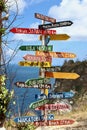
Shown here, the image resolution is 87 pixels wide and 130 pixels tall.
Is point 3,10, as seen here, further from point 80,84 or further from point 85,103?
point 80,84

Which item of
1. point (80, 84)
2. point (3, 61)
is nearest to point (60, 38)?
Result: point (3, 61)

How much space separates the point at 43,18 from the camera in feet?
37.1

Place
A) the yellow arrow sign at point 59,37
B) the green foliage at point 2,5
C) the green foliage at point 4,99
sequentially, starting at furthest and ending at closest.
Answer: the yellow arrow sign at point 59,37 → the green foliage at point 2,5 → the green foliage at point 4,99

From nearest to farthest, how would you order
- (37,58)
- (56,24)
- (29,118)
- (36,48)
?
1. (29,118)
2. (37,58)
3. (36,48)
4. (56,24)

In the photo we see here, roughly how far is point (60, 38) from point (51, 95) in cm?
143

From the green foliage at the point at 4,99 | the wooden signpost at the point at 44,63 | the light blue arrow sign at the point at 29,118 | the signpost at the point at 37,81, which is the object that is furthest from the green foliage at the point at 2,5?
the light blue arrow sign at the point at 29,118

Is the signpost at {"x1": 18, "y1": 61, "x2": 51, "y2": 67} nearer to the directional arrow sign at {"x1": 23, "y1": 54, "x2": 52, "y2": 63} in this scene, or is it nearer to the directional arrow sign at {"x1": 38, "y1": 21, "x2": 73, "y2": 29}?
the directional arrow sign at {"x1": 23, "y1": 54, "x2": 52, "y2": 63}

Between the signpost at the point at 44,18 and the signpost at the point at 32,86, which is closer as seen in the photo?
the signpost at the point at 32,86

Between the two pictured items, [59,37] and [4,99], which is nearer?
[4,99]

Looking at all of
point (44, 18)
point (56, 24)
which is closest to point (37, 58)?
point (56, 24)

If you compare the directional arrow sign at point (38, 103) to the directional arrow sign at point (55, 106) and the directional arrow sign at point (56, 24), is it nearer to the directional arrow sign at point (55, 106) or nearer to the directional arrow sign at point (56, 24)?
the directional arrow sign at point (55, 106)

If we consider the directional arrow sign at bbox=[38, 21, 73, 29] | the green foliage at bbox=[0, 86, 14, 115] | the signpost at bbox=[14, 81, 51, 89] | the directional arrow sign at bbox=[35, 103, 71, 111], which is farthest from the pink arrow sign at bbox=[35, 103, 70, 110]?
the green foliage at bbox=[0, 86, 14, 115]

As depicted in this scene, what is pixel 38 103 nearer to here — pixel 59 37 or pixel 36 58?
pixel 36 58

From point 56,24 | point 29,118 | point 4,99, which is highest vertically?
point 56,24
